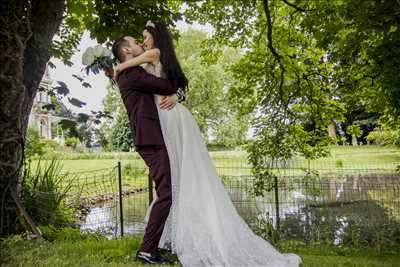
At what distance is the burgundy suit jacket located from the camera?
2439 mm

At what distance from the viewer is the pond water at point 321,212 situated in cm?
518

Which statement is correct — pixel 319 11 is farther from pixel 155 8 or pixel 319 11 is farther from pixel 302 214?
pixel 302 214

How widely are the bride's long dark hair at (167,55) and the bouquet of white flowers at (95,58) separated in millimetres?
379

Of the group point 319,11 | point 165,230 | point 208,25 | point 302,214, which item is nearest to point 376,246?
point 302,214

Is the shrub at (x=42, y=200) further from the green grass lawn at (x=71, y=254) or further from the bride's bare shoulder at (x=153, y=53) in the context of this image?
the bride's bare shoulder at (x=153, y=53)

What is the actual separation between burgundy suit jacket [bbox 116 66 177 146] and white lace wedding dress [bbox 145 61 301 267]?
0.09 metres

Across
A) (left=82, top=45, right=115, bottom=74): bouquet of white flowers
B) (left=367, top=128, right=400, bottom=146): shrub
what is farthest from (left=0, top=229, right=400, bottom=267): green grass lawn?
(left=367, top=128, right=400, bottom=146): shrub

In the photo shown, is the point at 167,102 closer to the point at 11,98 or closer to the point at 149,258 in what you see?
the point at 149,258

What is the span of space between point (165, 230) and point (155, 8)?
2475mm

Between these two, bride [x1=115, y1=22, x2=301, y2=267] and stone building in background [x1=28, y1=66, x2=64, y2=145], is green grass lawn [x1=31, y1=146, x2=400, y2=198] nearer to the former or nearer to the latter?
stone building in background [x1=28, y1=66, x2=64, y2=145]

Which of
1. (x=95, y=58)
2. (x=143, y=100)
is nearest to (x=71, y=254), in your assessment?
(x=143, y=100)

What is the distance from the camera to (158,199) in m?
2.45

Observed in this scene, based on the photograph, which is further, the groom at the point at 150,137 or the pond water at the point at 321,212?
the pond water at the point at 321,212

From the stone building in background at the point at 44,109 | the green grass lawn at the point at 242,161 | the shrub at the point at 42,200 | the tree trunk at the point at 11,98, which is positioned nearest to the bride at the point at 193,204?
the stone building in background at the point at 44,109
